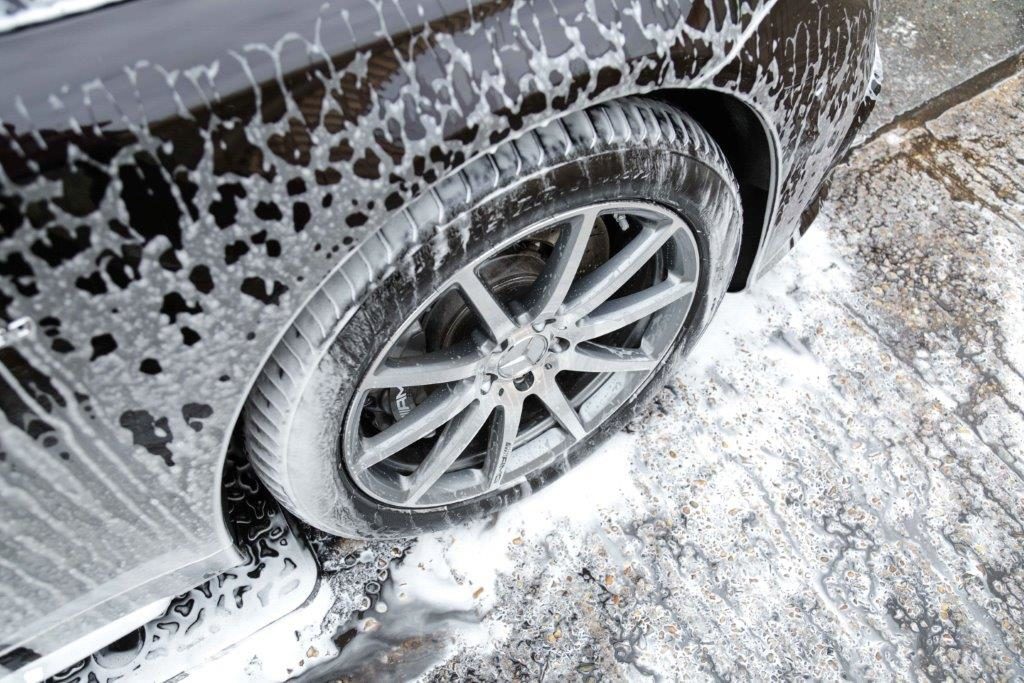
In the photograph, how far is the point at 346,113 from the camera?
912mm

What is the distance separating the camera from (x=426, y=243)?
1.07m

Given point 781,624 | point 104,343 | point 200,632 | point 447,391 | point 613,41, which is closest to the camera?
point 104,343

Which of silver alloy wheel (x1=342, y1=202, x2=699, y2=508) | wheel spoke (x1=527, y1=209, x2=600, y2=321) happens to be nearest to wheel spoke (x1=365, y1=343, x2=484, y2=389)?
silver alloy wheel (x1=342, y1=202, x2=699, y2=508)

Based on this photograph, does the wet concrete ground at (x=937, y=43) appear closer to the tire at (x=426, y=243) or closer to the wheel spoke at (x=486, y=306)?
the tire at (x=426, y=243)

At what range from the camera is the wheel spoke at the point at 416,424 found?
1351 millimetres

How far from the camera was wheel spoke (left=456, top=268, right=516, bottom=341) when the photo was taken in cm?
120

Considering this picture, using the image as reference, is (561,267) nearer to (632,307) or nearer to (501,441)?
(632,307)

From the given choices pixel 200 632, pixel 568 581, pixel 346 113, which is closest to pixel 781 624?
pixel 568 581

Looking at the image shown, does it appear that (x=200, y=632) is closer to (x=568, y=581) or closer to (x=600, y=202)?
(x=568, y=581)

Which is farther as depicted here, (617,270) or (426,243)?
(617,270)

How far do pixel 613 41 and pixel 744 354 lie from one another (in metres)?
1.17

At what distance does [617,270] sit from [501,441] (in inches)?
16.2

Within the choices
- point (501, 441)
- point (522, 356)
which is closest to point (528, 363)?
point (522, 356)

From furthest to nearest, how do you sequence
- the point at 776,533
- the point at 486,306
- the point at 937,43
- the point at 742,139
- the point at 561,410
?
the point at 937,43, the point at 776,533, the point at 561,410, the point at 742,139, the point at 486,306
